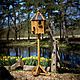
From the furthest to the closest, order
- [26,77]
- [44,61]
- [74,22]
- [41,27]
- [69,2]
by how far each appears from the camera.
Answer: [74,22] < [69,2] < [44,61] < [41,27] < [26,77]

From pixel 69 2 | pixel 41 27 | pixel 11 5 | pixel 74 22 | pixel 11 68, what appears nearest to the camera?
pixel 41 27

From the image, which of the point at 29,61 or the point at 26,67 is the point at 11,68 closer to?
the point at 26,67

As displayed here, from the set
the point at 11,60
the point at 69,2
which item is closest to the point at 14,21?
the point at 69,2

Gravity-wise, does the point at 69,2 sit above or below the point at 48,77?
above

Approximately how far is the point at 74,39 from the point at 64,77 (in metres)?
31.3

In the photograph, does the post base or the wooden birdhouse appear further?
the wooden birdhouse

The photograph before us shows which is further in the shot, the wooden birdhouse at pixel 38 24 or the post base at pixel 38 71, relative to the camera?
the wooden birdhouse at pixel 38 24

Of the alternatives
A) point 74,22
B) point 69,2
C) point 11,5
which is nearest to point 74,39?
point 74,22

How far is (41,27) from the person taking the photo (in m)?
11.3

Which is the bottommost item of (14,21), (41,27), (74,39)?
(74,39)

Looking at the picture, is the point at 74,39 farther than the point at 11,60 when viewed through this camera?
Yes

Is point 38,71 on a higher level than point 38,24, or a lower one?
lower

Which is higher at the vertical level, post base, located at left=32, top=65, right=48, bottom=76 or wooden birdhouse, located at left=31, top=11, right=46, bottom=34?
wooden birdhouse, located at left=31, top=11, right=46, bottom=34

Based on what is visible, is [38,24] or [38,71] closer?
[38,71]
